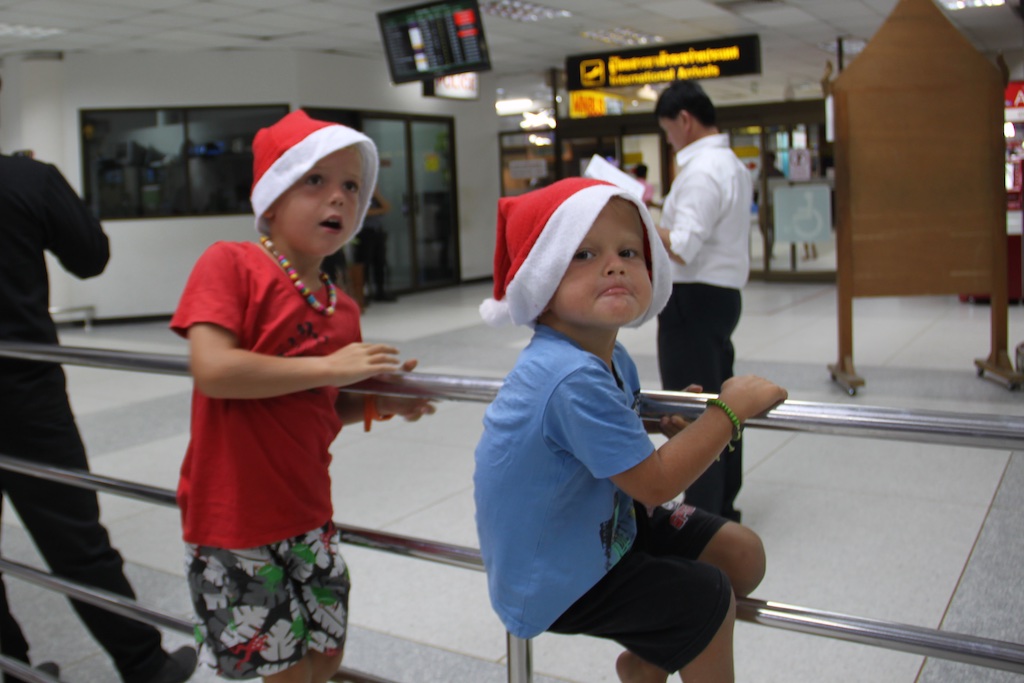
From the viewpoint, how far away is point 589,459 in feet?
3.71

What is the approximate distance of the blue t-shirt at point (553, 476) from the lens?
3.73ft

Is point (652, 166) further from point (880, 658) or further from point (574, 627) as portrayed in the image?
point (574, 627)

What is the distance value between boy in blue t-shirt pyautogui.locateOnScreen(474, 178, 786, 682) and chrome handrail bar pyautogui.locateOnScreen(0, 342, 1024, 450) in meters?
0.04

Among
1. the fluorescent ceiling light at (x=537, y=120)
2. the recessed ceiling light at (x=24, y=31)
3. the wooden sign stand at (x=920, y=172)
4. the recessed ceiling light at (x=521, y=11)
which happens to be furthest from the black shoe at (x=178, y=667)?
the fluorescent ceiling light at (x=537, y=120)

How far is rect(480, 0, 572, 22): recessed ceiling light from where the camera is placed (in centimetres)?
918

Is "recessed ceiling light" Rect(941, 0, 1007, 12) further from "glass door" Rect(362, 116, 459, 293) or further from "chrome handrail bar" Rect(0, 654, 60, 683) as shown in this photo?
"chrome handrail bar" Rect(0, 654, 60, 683)

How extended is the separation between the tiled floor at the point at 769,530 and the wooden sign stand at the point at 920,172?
23.5 inches

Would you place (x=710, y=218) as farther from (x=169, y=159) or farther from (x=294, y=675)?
(x=169, y=159)

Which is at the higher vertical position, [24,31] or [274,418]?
[24,31]

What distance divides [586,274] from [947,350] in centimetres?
628

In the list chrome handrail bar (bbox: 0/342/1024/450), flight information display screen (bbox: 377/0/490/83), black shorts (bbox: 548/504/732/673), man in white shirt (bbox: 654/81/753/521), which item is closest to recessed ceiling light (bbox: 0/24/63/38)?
flight information display screen (bbox: 377/0/490/83)

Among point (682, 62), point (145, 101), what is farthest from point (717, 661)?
point (145, 101)

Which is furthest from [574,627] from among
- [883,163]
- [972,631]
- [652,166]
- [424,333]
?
[652,166]

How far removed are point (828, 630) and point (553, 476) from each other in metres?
0.39
